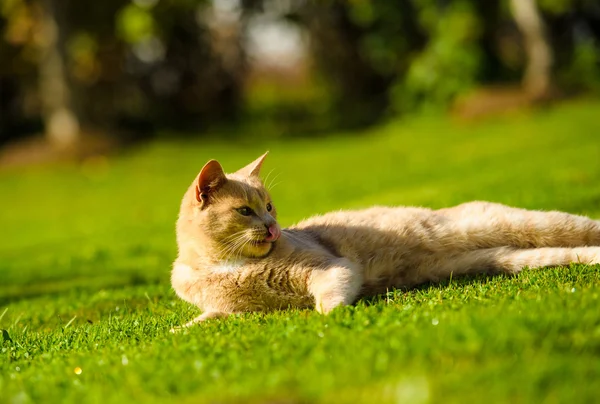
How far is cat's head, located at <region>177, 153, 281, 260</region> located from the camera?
217 inches

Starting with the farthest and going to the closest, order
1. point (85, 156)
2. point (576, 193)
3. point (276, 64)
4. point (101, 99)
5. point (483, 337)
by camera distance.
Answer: point (276, 64), point (101, 99), point (85, 156), point (576, 193), point (483, 337)

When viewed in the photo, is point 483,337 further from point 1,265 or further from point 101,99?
point 101,99

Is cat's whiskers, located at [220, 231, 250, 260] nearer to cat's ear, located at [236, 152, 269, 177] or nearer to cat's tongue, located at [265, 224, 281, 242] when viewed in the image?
cat's tongue, located at [265, 224, 281, 242]

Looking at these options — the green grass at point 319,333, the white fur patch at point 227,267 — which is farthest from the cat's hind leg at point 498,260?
the white fur patch at point 227,267

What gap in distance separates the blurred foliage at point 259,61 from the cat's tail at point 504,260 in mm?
19409

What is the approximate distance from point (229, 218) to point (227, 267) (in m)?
0.36

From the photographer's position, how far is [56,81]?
24812 mm

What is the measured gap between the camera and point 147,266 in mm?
10375

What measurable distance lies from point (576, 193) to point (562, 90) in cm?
1388

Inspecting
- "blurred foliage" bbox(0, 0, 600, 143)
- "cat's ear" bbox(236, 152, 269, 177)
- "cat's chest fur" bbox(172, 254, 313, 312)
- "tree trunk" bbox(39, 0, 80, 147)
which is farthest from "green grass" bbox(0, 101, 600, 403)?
"tree trunk" bbox(39, 0, 80, 147)

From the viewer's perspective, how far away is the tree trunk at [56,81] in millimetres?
24375

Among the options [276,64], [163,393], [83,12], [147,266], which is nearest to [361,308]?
[163,393]

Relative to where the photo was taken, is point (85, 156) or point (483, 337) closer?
point (483, 337)

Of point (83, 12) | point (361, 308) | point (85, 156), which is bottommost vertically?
point (85, 156)
